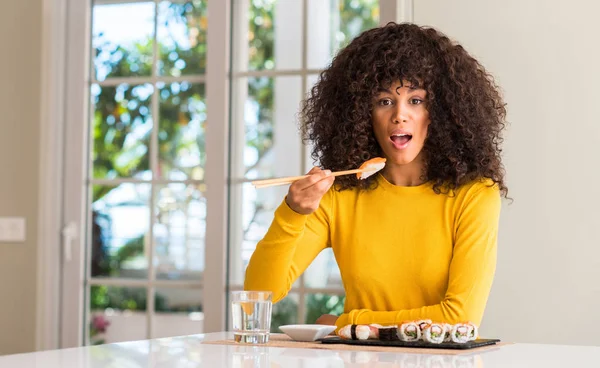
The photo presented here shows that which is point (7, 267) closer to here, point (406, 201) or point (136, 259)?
point (136, 259)

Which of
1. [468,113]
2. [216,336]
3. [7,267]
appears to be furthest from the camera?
[7,267]

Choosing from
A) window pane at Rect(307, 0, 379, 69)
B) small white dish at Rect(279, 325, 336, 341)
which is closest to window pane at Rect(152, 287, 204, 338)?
window pane at Rect(307, 0, 379, 69)

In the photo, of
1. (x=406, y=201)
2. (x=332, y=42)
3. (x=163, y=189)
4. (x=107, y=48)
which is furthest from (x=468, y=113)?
(x=107, y=48)

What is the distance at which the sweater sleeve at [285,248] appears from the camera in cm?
191

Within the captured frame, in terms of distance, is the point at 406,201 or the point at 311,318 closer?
the point at 406,201

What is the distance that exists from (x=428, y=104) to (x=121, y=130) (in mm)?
2355

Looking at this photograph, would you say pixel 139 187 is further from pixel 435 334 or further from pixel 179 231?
pixel 435 334

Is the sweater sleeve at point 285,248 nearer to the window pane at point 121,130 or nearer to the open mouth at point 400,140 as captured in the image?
the open mouth at point 400,140

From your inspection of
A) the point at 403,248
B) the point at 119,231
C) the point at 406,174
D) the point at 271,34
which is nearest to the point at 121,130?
the point at 119,231

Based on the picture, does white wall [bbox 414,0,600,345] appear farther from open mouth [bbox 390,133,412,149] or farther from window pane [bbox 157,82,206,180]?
window pane [bbox 157,82,206,180]

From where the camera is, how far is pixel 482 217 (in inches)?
78.1

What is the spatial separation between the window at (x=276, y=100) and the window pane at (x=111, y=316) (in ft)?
2.14

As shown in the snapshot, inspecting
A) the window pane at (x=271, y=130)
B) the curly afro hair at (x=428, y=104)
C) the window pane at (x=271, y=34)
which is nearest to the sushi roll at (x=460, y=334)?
the curly afro hair at (x=428, y=104)

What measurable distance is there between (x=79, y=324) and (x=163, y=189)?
0.72 metres
